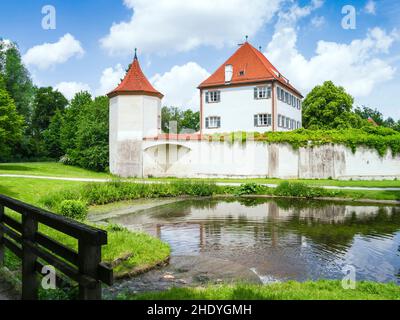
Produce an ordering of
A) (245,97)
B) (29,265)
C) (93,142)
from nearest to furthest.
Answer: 1. (29,265)
2. (245,97)
3. (93,142)

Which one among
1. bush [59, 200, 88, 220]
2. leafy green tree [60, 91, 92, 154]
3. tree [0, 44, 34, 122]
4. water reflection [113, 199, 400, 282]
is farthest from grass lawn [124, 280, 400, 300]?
tree [0, 44, 34, 122]

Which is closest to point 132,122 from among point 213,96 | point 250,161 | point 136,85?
point 136,85

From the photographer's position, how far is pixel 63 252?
12.1 ft

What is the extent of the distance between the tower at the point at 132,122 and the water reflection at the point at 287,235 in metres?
12.6

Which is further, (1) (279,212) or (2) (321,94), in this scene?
(2) (321,94)

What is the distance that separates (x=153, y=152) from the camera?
30531mm

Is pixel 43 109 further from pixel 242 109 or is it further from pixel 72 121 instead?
pixel 242 109

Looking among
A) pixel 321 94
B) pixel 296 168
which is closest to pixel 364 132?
pixel 296 168

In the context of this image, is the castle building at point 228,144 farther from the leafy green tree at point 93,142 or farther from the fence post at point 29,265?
the fence post at point 29,265

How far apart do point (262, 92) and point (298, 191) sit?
1457 centimetres

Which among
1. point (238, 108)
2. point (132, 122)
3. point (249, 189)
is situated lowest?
point (249, 189)

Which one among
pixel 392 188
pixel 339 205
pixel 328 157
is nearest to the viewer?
pixel 339 205

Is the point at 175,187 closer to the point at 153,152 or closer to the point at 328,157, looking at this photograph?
the point at 153,152
